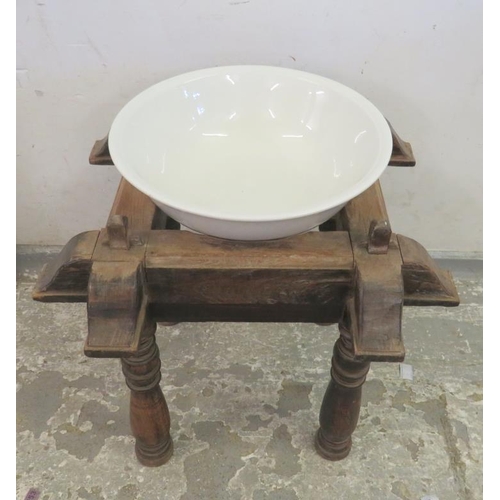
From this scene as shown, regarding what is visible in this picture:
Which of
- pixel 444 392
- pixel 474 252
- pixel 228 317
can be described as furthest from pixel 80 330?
pixel 474 252

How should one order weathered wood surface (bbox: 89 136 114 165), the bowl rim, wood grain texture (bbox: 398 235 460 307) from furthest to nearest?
weathered wood surface (bbox: 89 136 114 165) → wood grain texture (bbox: 398 235 460 307) → the bowl rim

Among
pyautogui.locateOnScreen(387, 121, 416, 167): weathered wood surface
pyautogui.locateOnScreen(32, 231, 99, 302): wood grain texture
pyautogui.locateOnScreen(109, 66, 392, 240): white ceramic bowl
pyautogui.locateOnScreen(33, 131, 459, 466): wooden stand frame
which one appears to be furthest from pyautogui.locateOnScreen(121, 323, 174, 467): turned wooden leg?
pyautogui.locateOnScreen(387, 121, 416, 167): weathered wood surface

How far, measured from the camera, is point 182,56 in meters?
1.07

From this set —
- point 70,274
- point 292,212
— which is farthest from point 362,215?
point 70,274

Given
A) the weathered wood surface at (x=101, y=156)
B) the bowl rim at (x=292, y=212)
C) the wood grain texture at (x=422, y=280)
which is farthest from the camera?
the weathered wood surface at (x=101, y=156)

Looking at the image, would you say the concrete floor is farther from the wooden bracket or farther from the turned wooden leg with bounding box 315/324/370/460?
the wooden bracket

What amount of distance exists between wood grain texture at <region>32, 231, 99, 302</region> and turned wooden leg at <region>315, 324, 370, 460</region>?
1.29 ft

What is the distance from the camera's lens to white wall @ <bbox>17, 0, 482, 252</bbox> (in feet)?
3.34

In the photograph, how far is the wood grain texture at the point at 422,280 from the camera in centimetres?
80

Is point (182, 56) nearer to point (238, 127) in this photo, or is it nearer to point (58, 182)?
point (238, 127)

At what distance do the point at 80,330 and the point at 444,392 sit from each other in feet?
2.69

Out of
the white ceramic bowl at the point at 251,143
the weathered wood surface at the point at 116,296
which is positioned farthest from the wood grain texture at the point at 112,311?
the white ceramic bowl at the point at 251,143

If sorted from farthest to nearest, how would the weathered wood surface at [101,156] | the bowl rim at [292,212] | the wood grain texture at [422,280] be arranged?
the weathered wood surface at [101,156] → the wood grain texture at [422,280] → the bowl rim at [292,212]

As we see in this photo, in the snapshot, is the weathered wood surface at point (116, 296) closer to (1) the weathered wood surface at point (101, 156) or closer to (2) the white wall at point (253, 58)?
(1) the weathered wood surface at point (101, 156)
